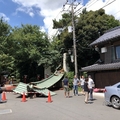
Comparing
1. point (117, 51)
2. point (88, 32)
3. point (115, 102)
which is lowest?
point (115, 102)

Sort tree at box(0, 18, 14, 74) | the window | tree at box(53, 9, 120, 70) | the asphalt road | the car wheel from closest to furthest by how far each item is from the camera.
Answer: the asphalt road, the car wheel, the window, tree at box(53, 9, 120, 70), tree at box(0, 18, 14, 74)

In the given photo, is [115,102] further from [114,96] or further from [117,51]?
[117,51]

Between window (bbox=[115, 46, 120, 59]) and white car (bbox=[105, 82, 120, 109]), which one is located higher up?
window (bbox=[115, 46, 120, 59])

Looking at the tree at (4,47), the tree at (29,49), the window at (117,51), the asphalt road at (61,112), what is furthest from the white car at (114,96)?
the tree at (4,47)

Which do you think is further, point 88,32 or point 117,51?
point 88,32

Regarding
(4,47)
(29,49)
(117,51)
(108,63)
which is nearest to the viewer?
(117,51)

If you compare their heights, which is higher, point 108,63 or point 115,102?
point 108,63

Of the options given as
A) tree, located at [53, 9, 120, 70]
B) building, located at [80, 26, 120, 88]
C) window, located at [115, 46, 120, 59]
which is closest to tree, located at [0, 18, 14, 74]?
tree, located at [53, 9, 120, 70]

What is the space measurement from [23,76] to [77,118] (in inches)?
1094

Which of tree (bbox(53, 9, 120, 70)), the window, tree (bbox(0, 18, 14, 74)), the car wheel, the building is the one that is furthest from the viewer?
tree (bbox(0, 18, 14, 74))

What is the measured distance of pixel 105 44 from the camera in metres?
21.1

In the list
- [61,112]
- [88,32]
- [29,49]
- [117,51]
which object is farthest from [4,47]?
[61,112]

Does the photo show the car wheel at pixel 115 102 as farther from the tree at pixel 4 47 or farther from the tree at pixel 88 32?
the tree at pixel 4 47

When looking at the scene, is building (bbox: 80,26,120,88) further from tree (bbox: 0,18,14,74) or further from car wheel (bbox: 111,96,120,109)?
tree (bbox: 0,18,14,74)
